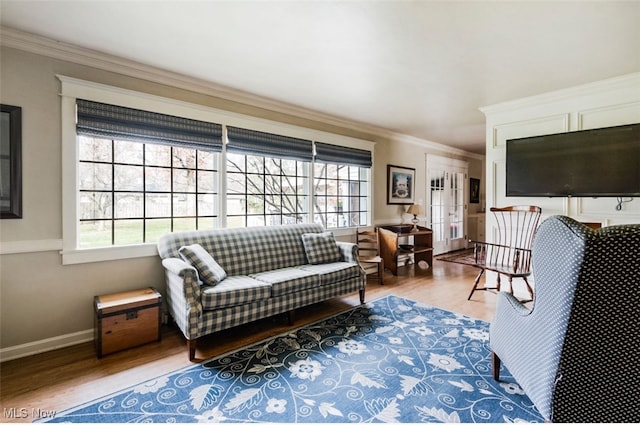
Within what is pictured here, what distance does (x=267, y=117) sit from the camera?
3.72m

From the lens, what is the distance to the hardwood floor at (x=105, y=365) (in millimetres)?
1782

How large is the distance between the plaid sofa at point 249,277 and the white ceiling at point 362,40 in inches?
63.1

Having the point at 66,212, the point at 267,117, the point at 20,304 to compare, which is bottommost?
the point at 20,304

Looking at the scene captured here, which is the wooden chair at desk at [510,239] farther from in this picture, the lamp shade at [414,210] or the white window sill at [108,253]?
the white window sill at [108,253]

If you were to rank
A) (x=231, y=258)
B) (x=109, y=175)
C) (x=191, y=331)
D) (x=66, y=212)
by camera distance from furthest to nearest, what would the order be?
(x=231, y=258)
(x=109, y=175)
(x=66, y=212)
(x=191, y=331)

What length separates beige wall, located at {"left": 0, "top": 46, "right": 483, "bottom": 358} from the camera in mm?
2221

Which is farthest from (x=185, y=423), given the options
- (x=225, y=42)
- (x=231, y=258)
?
(x=225, y=42)

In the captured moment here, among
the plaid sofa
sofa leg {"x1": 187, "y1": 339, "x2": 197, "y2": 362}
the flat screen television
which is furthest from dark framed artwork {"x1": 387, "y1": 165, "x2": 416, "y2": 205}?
sofa leg {"x1": 187, "y1": 339, "x2": 197, "y2": 362}

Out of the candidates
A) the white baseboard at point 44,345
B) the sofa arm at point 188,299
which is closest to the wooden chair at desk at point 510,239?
the sofa arm at point 188,299

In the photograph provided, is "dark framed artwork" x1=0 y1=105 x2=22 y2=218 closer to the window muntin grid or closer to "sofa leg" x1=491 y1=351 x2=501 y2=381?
the window muntin grid

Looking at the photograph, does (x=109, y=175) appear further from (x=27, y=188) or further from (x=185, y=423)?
(x=185, y=423)

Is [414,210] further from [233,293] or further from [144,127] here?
[144,127]

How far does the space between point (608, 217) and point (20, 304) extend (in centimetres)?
531

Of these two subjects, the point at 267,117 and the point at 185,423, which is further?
the point at 267,117
